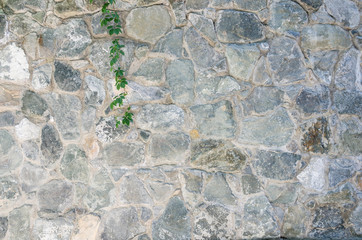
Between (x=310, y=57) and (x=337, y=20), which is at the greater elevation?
(x=337, y=20)

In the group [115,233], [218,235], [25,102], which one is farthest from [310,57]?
[25,102]

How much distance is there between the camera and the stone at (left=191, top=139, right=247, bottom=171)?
2.61 metres

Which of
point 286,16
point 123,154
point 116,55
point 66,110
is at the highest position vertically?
point 286,16

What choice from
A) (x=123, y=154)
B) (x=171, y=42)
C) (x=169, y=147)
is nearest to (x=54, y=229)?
(x=123, y=154)

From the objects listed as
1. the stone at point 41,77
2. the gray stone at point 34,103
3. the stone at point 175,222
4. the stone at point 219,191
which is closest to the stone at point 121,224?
the stone at point 175,222

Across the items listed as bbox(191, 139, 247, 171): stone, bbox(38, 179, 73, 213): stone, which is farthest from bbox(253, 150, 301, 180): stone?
bbox(38, 179, 73, 213): stone

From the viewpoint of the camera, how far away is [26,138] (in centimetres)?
262

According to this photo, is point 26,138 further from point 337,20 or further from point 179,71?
point 337,20

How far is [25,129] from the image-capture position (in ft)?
8.58

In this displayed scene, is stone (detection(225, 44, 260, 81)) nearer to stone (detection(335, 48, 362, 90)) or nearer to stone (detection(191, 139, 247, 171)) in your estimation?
stone (detection(191, 139, 247, 171))

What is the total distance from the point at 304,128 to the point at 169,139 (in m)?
0.96

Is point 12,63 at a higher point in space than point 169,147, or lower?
higher

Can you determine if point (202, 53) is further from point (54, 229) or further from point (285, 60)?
point (54, 229)

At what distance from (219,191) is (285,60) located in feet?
3.41
